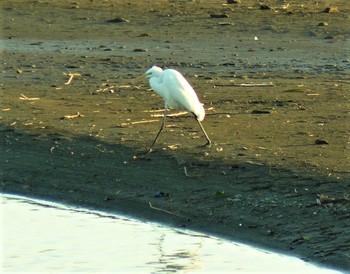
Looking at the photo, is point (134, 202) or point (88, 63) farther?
point (88, 63)

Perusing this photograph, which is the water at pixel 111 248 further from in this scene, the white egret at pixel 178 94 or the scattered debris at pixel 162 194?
the white egret at pixel 178 94

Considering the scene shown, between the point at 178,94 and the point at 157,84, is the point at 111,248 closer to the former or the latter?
the point at 178,94

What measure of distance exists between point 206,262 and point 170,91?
115 inches

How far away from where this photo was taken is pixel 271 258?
770 centimetres

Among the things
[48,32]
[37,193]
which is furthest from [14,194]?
[48,32]

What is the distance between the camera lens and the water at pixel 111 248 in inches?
303

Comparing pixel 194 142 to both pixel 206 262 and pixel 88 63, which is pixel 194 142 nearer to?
pixel 206 262

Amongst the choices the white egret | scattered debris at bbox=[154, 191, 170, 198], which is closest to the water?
scattered debris at bbox=[154, 191, 170, 198]

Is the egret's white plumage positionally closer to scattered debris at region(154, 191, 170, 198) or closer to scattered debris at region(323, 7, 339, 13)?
scattered debris at region(154, 191, 170, 198)

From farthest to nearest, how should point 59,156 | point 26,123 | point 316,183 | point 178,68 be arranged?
1. point 178,68
2. point 26,123
3. point 59,156
4. point 316,183

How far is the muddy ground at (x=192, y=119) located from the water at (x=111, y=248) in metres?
0.20

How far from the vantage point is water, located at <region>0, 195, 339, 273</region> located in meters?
7.69

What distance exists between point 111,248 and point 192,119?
3.75 meters

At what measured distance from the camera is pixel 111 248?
27.1 feet
